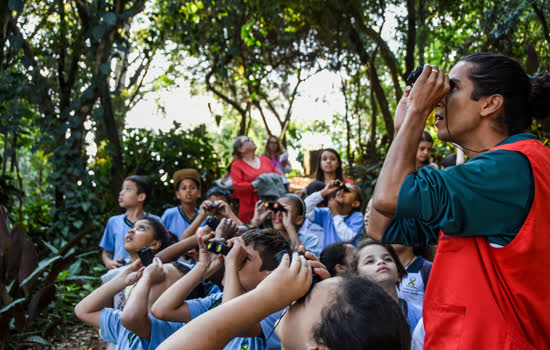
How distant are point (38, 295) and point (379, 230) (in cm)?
318

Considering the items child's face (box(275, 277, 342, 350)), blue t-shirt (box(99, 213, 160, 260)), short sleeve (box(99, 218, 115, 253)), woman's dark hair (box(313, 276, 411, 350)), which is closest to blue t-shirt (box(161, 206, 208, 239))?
blue t-shirt (box(99, 213, 160, 260))

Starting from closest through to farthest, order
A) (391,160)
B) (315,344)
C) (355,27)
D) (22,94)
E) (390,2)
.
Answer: (315,344), (391,160), (22,94), (390,2), (355,27)

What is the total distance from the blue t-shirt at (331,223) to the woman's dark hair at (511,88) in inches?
114

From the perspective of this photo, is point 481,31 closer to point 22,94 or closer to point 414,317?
point 414,317

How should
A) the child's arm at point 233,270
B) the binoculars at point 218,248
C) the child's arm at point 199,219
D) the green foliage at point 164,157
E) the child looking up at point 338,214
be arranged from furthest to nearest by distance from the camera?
the green foliage at point 164,157
the child looking up at point 338,214
the child's arm at point 199,219
the binoculars at point 218,248
the child's arm at point 233,270

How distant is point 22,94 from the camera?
5488 millimetres

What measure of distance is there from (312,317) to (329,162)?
4.07 meters

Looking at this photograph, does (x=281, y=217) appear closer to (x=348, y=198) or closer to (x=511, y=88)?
(x=348, y=198)

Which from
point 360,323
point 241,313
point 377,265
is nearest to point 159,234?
point 377,265

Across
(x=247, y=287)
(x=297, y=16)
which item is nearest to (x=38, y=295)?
(x=247, y=287)

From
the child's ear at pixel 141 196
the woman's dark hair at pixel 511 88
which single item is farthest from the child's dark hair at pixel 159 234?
the woman's dark hair at pixel 511 88

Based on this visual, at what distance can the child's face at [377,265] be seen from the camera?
244 centimetres

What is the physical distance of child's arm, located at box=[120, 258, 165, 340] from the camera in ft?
7.05

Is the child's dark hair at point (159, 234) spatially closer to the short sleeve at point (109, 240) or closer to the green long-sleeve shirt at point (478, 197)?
the short sleeve at point (109, 240)
